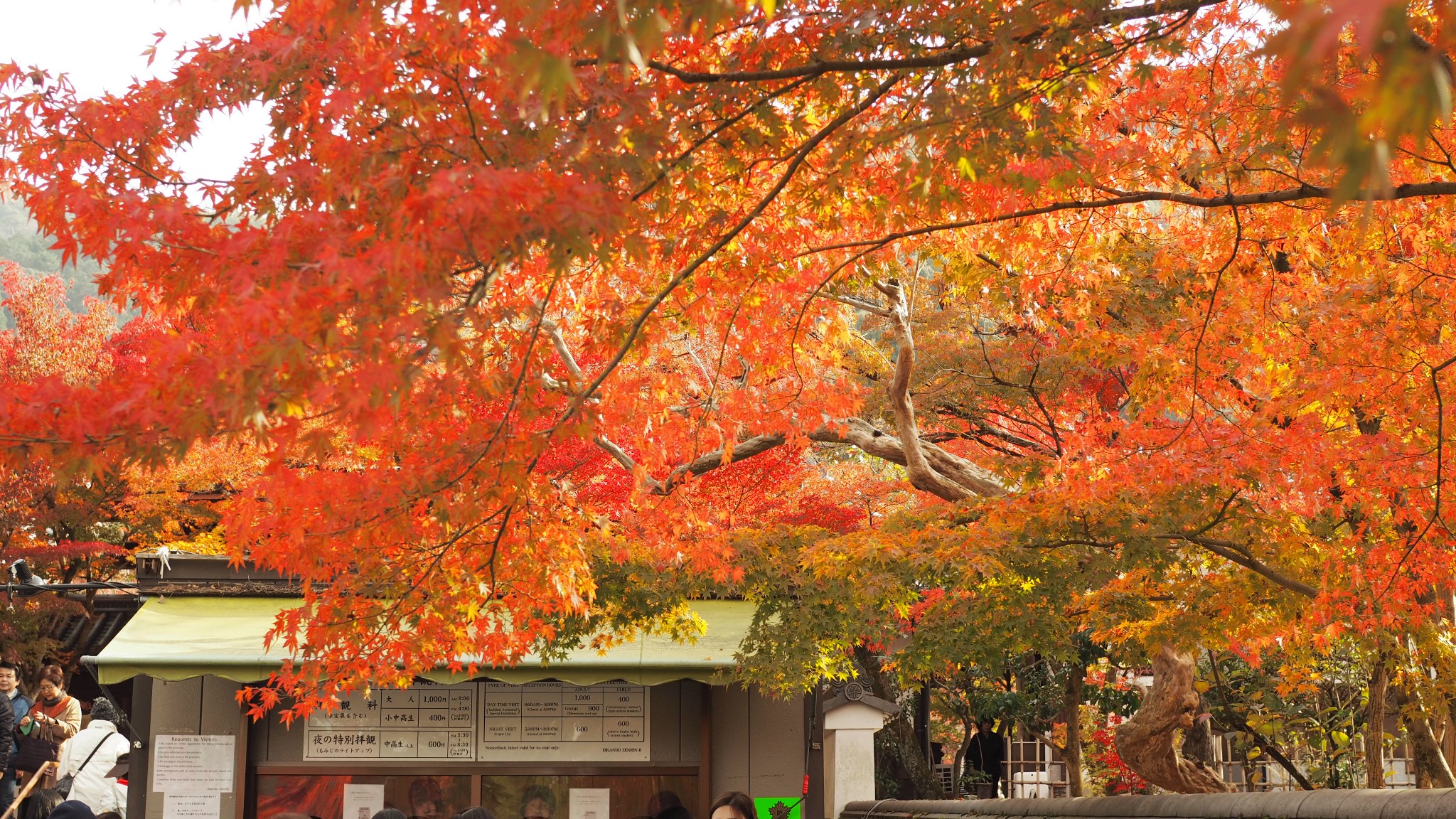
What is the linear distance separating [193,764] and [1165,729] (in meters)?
9.59

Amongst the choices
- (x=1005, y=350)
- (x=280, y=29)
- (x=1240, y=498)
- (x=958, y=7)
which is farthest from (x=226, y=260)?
(x=1005, y=350)

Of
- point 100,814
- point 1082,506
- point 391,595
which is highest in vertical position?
point 1082,506

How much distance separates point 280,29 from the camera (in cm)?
497

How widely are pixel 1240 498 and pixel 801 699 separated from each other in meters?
5.05

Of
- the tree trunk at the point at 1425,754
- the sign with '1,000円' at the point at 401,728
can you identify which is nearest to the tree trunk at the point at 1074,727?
the tree trunk at the point at 1425,754

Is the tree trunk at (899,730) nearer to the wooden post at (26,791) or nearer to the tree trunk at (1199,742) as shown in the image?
the tree trunk at (1199,742)

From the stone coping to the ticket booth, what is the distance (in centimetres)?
475

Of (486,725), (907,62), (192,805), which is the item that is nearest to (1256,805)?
(907,62)

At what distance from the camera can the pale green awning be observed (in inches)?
429

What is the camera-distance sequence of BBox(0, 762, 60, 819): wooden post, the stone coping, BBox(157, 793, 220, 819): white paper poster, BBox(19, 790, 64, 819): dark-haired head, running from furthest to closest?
BBox(157, 793, 220, 819): white paper poster < BBox(19, 790, 64, 819): dark-haired head < BBox(0, 762, 60, 819): wooden post < the stone coping

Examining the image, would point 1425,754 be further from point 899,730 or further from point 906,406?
Answer: point 899,730

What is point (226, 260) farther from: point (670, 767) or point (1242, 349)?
point (670, 767)

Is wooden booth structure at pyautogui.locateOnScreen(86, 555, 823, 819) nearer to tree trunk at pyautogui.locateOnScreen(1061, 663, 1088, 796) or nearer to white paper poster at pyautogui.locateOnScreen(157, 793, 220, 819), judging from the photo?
white paper poster at pyautogui.locateOnScreen(157, 793, 220, 819)

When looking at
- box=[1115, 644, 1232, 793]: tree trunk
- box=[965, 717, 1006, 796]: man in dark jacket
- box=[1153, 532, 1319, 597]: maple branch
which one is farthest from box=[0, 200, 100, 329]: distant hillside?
box=[1153, 532, 1319, 597]: maple branch
